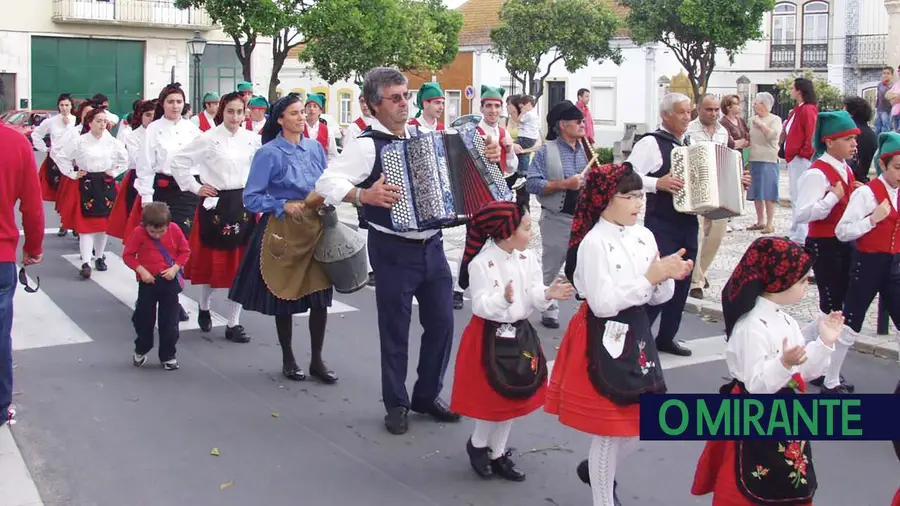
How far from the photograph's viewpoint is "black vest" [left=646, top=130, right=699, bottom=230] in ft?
25.0

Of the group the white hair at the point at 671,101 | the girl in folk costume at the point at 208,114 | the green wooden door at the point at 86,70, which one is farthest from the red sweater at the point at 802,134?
the green wooden door at the point at 86,70

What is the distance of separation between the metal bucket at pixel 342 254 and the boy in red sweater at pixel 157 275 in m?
1.29

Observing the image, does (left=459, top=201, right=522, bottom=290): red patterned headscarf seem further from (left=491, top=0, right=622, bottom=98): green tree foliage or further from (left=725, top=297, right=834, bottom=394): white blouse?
(left=491, top=0, right=622, bottom=98): green tree foliage

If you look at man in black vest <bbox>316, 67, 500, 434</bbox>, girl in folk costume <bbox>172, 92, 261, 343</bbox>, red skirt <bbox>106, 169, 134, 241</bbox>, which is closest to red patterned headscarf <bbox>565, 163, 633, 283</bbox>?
man in black vest <bbox>316, 67, 500, 434</bbox>

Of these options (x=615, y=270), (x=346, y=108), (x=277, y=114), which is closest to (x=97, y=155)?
(x=277, y=114)

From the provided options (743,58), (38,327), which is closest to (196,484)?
(38,327)

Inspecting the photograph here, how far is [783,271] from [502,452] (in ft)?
6.45

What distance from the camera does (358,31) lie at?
3222 centimetres

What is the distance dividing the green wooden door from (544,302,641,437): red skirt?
44154mm

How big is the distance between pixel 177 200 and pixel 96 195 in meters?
2.47

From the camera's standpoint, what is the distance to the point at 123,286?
10602mm

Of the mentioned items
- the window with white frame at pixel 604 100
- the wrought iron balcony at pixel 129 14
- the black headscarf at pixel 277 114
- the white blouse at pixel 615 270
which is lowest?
the white blouse at pixel 615 270

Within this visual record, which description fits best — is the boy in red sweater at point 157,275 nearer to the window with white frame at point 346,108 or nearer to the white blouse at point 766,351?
the white blouse at point 766,351

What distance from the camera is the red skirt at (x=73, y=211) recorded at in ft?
37.1
